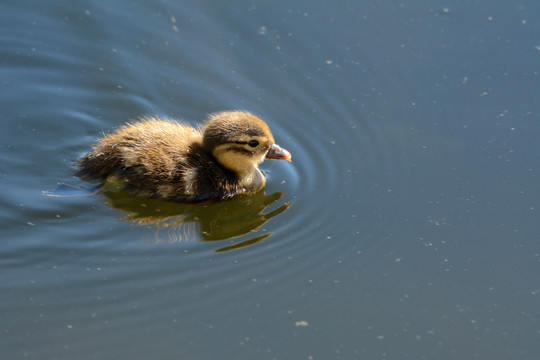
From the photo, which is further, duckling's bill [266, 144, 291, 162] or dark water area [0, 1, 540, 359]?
duckling's bill [266, 144, 291, 162]

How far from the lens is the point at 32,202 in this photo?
194 inches

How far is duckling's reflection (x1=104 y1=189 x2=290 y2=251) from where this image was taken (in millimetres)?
4766

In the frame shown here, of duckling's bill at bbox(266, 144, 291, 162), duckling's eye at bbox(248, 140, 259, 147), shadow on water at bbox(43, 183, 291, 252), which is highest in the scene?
duckling's bill at bbox(266, 144, 291, 162)

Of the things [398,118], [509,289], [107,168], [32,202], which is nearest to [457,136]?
[398,118]

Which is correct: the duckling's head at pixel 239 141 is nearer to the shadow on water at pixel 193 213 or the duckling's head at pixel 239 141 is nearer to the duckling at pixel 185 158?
the duckling at pixel 185 158

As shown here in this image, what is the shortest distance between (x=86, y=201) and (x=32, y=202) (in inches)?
13.1

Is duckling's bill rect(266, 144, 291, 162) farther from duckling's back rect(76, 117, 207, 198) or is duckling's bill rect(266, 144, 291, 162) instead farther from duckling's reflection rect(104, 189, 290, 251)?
duckling's back rect(76, 117, 207, 198)

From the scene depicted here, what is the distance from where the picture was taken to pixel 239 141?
5.02 m

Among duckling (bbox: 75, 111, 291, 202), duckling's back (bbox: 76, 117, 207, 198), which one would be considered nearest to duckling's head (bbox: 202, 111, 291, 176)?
duckling (bbox: 75, 111, 291, 202)

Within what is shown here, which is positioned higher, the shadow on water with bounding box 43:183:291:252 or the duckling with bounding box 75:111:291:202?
the duckling with bounding box 75:111:291:202

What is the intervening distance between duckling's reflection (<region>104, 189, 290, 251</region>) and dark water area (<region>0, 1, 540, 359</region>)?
0.01 meters

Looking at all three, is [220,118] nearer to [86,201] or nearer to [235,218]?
[235,218]

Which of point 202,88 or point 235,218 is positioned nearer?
point 235,218

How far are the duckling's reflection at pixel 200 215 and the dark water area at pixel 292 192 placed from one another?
15mm
